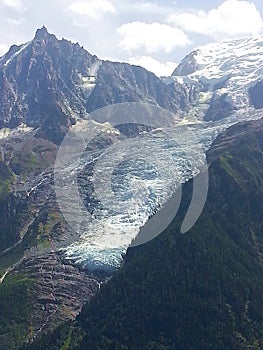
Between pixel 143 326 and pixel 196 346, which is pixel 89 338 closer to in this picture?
pixel 143 326

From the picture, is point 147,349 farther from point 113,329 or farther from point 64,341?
point 64,341

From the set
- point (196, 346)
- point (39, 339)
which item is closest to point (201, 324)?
point (196, 346)

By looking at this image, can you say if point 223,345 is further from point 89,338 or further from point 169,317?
point 89,338

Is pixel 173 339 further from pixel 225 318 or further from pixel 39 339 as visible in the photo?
pixel 39 339

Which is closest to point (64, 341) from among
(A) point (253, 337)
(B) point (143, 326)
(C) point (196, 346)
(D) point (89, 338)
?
(D) point (89, 338)

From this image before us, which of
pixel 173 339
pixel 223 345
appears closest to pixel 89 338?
pixel 173 339
